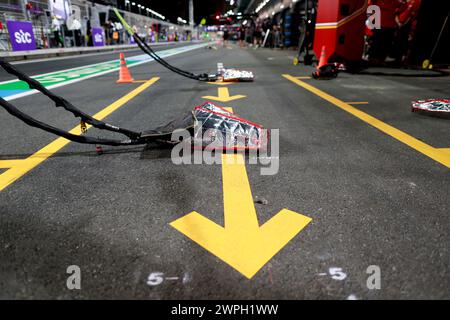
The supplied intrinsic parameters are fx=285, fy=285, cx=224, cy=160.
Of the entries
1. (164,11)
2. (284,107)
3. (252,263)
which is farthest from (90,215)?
(164,11)

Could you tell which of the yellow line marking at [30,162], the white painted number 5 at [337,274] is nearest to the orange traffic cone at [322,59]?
the yellow line marking at [30,162]

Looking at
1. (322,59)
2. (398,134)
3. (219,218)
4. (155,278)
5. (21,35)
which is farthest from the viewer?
(21,35)

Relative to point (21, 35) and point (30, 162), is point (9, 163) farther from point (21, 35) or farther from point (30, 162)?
point (21, 35)

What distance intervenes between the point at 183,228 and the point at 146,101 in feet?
12.4

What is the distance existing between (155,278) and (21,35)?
1719 centimetres

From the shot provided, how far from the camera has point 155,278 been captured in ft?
4.02

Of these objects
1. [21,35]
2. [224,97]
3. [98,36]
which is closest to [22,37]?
[21,35]

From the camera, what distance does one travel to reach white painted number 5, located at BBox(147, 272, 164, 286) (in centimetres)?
120

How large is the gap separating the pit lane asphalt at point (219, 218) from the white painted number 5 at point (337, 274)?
2 centimetres

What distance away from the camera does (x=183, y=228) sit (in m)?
1.57

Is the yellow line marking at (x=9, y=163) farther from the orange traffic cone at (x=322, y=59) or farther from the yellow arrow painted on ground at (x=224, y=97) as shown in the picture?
the orange traffic cone at (x=322, y=59)

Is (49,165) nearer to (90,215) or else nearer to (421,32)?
(90,215)

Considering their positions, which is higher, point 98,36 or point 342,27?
point 98,36

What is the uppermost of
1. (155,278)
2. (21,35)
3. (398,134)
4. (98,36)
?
(98,36)
